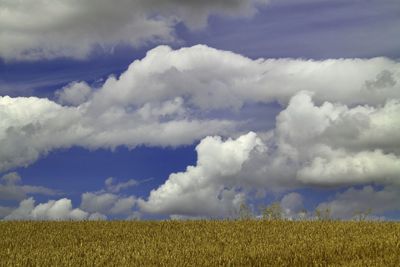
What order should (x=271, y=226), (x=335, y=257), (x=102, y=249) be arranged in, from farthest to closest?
(x=271, y=226), (x=102, y=249), (x=335, y=257)

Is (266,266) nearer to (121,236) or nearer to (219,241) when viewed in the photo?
(219,241)

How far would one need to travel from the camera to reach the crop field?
1273 centimetres

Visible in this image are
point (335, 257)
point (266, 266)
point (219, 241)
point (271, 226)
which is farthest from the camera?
point (271, 226)

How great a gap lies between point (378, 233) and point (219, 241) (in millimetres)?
4628

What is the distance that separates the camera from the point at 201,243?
49.8 ft

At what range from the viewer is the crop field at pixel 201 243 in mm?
12734

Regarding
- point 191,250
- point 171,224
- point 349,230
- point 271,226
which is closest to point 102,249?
point 191,250

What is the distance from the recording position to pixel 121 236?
1684cm

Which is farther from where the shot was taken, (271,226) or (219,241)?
(271,226)

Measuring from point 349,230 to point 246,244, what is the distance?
384 centimetres

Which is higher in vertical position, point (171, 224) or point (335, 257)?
point (171, 224)

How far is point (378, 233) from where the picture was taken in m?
16.4

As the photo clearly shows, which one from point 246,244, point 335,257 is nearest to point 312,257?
point 335,257

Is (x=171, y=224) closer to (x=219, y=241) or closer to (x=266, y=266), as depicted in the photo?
(x=219, y=241)
